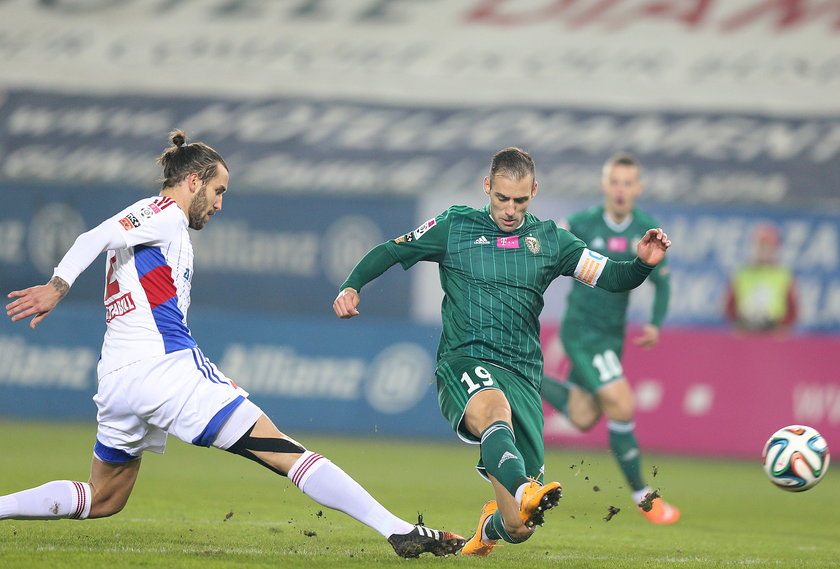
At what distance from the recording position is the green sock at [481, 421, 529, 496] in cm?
520

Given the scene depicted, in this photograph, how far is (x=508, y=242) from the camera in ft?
19.4

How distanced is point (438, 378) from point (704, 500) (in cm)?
431

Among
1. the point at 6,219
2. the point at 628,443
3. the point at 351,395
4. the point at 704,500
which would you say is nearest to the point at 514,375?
the point at 628,443

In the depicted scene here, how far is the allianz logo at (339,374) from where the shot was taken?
12.8 m

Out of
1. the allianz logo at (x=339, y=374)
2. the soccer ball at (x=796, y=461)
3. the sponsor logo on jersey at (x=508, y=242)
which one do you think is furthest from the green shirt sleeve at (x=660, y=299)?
the allianz logo at (x=339, y=374)

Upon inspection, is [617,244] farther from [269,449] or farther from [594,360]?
[269,449]

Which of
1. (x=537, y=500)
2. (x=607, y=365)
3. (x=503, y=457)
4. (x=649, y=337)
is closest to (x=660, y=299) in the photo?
(x=649, y=337)

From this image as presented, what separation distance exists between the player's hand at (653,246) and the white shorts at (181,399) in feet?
6.33

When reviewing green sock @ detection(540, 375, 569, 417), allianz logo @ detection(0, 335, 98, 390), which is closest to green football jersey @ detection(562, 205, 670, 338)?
green sock @ detection(540, 375, 569, 417)

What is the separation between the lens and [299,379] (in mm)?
12867

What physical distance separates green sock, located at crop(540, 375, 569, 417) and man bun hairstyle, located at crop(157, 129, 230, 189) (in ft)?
13.3

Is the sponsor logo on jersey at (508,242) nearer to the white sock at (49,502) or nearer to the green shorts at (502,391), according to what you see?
the green shorts at (502,391)

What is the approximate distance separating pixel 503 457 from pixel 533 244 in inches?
45.7

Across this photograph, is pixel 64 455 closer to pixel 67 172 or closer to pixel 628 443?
pixel 628 443
